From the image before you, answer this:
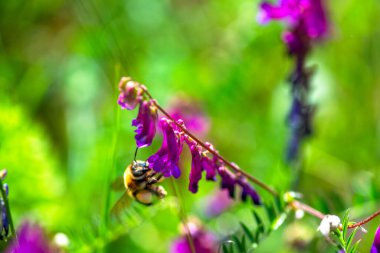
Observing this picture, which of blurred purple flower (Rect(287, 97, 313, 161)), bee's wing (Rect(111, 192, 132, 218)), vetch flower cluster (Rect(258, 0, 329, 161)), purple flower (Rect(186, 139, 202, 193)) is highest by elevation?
vetch flower cluster (Rect(258, 0, 329, 161))

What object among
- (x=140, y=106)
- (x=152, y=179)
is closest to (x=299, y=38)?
(x=152, y=179)

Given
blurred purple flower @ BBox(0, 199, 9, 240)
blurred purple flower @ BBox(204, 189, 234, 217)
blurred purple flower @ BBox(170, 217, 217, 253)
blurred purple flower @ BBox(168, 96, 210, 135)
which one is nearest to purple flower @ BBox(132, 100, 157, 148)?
blurred purple flower @ BBox(0, 199, 9, 240)

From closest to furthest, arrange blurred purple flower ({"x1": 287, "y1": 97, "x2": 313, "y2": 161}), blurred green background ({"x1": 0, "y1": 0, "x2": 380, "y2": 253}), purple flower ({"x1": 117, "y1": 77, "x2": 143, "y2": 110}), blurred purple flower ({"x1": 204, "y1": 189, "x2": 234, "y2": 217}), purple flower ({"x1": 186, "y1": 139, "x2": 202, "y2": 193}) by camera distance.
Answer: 1. purple flower ({"x1": 117, "y1": 77, "x2": 143, "y2": 110})
2. purple flower ({"x1": 186, "y1": 139, "x2": 202, "y2": 193})
3. blurred purple flower ({"x1": 287, "y1": 97, "x2": 313, "y2": 161})
4. blurred purple flower ({"x1": 204, "y1": 189, "x2": 234, "y2": 217})
5. blurred green background ({"x1": 0, "y1": 0, "x2": 380, "y2": 253})

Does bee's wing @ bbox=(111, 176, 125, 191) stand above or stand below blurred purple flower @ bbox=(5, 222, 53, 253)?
above

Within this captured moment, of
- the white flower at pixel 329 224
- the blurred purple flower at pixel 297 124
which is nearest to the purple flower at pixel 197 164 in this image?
the white flower at pixel 329 224

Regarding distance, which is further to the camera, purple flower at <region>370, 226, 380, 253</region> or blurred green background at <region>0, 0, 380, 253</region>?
blurred green background at <region>0, 0, 380, 253</region>

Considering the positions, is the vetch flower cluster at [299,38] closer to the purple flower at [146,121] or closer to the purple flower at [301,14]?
the purple flower at [301,14]

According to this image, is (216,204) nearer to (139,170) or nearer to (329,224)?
(139,170)

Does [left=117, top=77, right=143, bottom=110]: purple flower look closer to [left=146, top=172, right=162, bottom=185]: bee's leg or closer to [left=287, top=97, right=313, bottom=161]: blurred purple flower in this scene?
[left=146, top=172, right=162, bottom=185]: bee's leg

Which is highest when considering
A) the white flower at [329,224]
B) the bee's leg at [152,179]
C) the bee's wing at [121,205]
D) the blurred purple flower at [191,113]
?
the blurred purple flower at [191,113]
